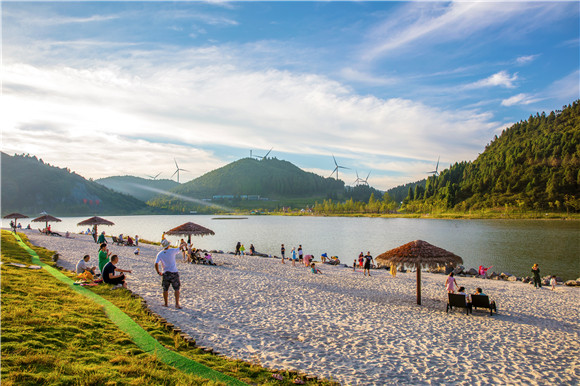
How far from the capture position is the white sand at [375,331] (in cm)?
951

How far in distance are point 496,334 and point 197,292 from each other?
557 inches

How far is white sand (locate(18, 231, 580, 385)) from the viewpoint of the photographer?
9508mm

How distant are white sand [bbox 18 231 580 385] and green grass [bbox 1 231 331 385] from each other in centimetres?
120

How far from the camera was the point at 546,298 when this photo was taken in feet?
72.1

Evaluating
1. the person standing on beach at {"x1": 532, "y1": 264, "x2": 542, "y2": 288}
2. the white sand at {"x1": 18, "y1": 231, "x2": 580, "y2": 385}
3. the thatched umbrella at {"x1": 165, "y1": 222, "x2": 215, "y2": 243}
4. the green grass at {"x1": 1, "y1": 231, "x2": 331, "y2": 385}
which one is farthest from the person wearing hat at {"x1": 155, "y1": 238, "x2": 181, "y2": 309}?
the person standing on beach at {"x1": 532, "y1": 264, "x2": 542, "y2": 288}

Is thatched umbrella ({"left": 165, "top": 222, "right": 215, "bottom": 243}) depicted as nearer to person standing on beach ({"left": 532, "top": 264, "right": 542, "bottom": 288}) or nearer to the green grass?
the green grass

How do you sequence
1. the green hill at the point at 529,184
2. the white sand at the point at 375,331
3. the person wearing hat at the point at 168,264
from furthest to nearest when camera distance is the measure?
1. the green hill at the point at 529,184
2. the person wearing hat at the point at 168,264
3. the white sand at the point at 375,331

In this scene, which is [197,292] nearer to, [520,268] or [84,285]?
[84,285]

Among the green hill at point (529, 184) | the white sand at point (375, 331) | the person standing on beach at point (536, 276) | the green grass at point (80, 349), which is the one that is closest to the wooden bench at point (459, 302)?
the white sand at point (375, 331)

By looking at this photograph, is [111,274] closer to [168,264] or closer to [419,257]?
[168,264]

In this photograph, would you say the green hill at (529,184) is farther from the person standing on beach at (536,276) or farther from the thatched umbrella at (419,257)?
the thatched umbrella at (419,257)

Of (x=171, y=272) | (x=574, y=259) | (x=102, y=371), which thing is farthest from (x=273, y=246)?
(x=102, y=371)

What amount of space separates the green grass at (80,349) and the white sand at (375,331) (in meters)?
1.20

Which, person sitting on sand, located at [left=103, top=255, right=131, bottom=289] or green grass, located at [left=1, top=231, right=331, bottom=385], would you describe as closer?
green grass, located at [left=1, top=231, right=331, bottom=385]
